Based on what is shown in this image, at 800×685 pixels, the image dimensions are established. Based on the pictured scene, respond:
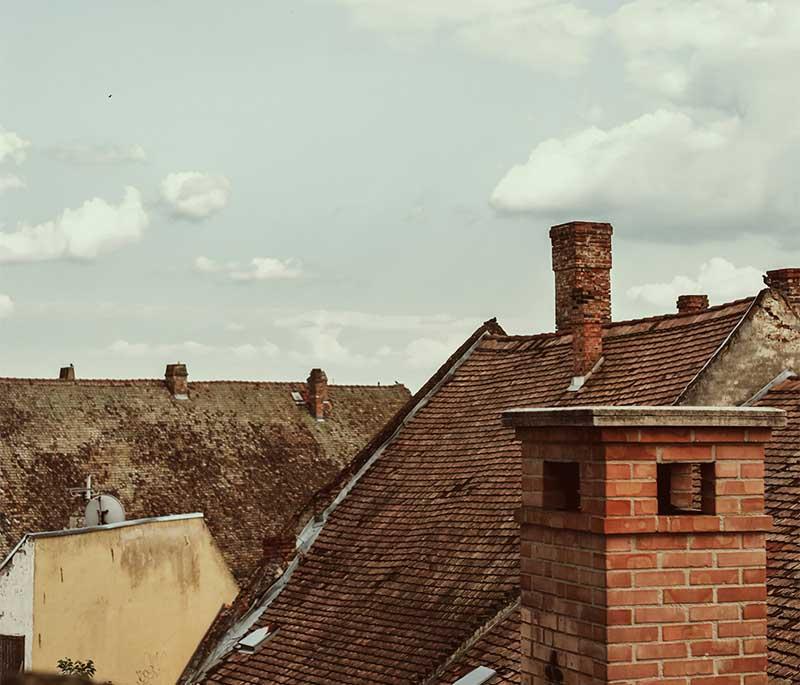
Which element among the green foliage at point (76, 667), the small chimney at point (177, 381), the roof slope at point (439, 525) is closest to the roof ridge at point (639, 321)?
the roof slope at point (439, 525)

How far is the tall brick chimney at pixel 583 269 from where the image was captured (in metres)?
16.5

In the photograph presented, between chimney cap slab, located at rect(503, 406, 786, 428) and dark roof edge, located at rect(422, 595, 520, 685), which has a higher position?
chimney cap slab, located at rect(503, 406, 786, 428)

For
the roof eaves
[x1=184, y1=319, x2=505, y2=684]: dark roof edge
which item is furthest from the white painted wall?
the roof eaves

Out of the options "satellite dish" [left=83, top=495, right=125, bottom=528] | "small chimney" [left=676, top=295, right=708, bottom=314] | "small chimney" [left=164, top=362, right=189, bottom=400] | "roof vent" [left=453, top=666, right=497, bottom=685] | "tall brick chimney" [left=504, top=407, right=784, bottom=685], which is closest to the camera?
"tall brick chimney" [left=504, top=407, right=784, bottom=685]

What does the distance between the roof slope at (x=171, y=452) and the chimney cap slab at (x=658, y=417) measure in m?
26.0

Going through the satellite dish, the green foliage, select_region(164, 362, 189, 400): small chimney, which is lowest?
the green foliage

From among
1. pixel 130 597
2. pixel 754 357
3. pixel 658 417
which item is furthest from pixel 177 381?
pixel 658 417

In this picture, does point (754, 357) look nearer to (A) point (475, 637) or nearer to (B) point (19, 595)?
(A) point (475, 637)

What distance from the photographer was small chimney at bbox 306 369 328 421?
1657 inches

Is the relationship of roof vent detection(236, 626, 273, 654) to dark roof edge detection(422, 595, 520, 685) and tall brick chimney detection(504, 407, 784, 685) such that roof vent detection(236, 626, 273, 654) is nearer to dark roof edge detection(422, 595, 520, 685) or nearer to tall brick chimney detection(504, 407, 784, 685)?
dark roof edge detection(422, 595, 520, 685)

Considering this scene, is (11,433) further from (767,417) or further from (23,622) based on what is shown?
(767,417)

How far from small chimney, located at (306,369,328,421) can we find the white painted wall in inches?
764

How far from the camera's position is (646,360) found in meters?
14.8

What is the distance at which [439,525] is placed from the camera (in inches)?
571
